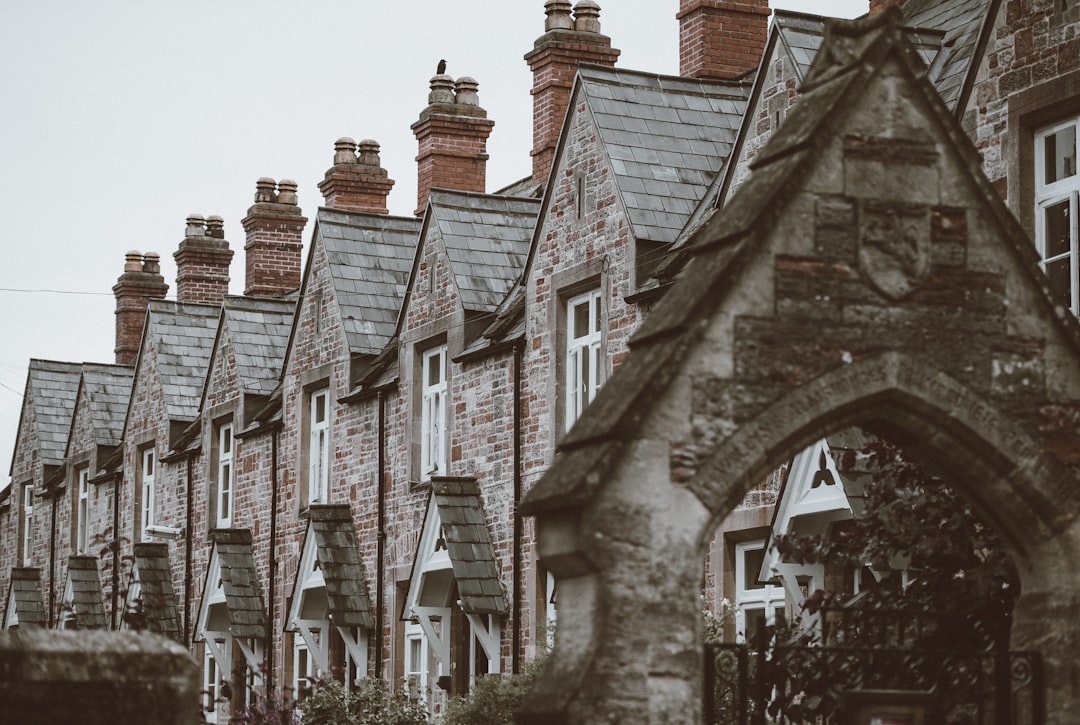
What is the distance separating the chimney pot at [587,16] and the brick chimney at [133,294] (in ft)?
57.4

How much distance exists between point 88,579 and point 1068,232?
82.7 feet

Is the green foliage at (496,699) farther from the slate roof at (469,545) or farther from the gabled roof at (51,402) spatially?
the gabled roof at (51,402)

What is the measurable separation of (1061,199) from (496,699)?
7820mm

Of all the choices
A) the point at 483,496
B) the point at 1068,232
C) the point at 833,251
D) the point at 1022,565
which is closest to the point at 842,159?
the point at 833,251

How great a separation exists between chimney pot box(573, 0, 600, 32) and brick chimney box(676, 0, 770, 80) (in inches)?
116

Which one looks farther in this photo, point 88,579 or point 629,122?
point 88,579

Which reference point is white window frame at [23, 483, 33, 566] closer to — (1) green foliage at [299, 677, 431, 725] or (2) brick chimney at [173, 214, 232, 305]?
(2) brick chimney at [173, 214, 232, 305]

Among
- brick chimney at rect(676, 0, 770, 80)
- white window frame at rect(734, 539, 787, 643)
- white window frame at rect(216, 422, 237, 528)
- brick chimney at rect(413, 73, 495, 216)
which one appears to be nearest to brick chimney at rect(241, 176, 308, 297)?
white window frame at rect(216, 422, 237, 528)

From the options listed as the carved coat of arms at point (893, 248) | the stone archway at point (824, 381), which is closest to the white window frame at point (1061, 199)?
the stone archway at point (824, 381)

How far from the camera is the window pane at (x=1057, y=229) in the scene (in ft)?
47.0

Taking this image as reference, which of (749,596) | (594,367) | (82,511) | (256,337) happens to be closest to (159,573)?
(256,337)

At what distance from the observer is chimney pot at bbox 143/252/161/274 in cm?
4188

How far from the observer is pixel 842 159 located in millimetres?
9070

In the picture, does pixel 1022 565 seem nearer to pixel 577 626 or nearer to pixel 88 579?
pixel 577 626
